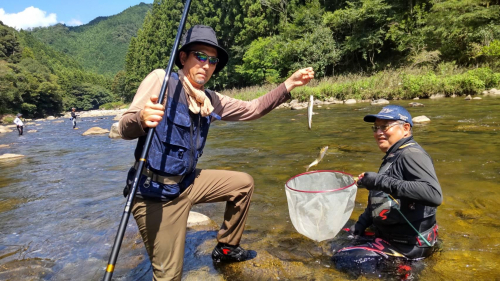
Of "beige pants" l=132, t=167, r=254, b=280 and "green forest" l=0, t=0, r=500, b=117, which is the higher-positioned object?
"green forest" l=0, t=0, r=500, b=117

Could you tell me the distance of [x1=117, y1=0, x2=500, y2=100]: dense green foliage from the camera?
23297 millimetres

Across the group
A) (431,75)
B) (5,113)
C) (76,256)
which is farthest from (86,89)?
(76,256)

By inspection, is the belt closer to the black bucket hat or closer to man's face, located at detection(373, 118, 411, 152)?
the black bucket hat

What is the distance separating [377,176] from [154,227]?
5.71 ft

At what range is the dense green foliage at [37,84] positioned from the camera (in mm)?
53019

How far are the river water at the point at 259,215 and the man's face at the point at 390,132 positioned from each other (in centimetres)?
106

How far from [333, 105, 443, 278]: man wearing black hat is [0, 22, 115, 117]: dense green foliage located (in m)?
59.6

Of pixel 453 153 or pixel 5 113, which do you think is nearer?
pixel 453 153

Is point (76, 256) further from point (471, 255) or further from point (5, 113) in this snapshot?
point (5, 113)

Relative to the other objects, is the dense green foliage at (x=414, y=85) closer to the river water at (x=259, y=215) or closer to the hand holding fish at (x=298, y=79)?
the river water at (x=259, y=215)

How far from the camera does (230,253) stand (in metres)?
2.91

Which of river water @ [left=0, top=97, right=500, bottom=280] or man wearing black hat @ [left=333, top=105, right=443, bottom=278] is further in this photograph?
river water @ [left=0, top=97, right=500, bottom=280]

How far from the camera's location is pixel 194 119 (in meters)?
2.55

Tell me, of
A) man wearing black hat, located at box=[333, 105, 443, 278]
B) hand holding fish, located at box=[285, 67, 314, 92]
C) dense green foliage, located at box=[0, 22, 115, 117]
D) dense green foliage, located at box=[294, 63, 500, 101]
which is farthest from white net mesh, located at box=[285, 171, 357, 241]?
dense green foliage, located at box=[0, 22, 115, 117]
